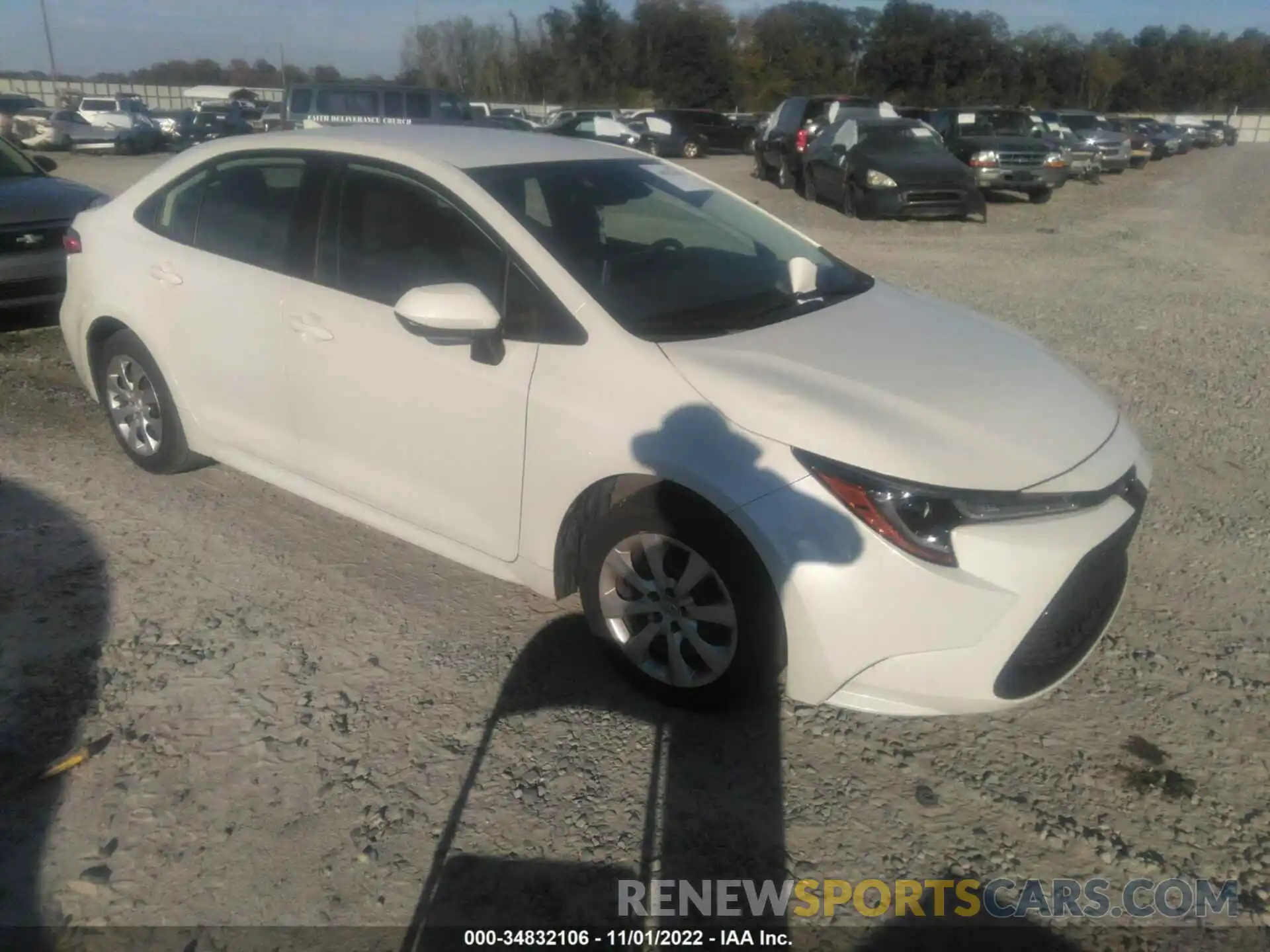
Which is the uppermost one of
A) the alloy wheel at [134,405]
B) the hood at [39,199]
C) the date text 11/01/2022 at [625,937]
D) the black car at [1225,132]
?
the hood at [39,199]

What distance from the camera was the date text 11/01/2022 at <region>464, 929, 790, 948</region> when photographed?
2.39m

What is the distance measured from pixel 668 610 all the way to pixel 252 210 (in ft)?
8.05

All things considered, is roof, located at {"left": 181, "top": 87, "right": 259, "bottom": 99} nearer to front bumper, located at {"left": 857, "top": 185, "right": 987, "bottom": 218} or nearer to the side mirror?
front bumper, located at {"left": 857, "top": 185, "right": 987, "bottom": 218}

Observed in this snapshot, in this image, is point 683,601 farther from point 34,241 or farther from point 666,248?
point 34,241

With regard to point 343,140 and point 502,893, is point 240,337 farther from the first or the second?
point 502,893

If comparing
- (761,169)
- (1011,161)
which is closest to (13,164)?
(1011,161)

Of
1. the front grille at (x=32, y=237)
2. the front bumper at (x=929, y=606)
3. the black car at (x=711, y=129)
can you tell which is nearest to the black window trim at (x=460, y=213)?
the front bumper at (x=929, y=606)

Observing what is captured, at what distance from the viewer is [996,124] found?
2017 cm

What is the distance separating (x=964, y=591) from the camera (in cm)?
265

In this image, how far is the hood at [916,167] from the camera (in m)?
14.9

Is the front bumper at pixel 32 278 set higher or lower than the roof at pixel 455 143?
lower

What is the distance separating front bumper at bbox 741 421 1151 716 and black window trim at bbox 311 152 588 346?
871mm

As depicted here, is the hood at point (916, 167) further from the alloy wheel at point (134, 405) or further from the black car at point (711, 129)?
the black car at point (711, 129)

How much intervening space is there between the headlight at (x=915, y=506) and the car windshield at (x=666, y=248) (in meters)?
0.76
